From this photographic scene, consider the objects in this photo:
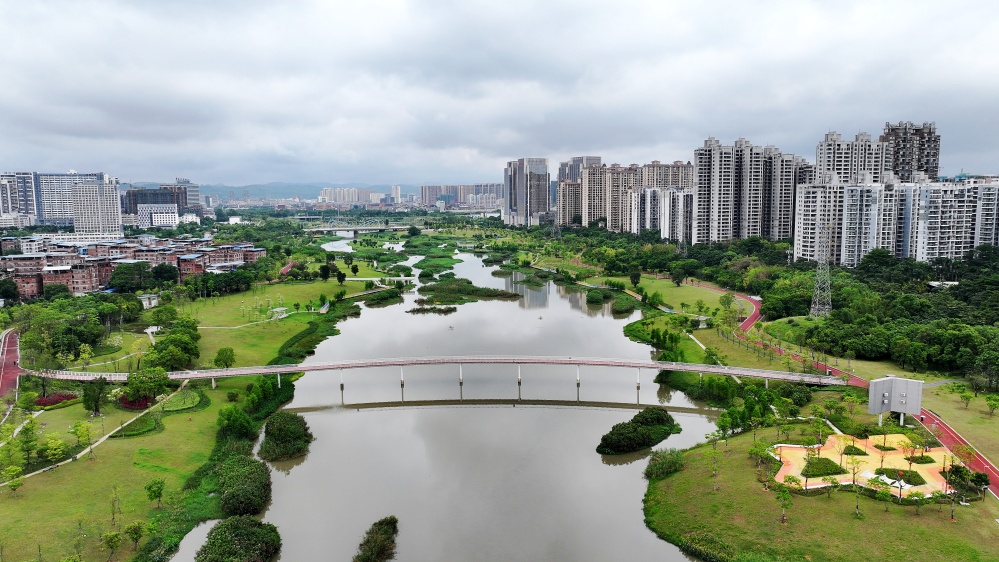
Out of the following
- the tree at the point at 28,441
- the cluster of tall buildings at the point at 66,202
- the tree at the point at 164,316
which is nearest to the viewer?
the tree at the point at 28,441

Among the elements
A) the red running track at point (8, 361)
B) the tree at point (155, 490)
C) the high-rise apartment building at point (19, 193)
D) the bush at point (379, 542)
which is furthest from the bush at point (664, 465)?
the high-rise apartment building at point (19, 193)

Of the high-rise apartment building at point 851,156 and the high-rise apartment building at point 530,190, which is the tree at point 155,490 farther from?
the high-rise apartment building at point 530,190

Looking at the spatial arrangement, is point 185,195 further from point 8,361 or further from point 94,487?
point 94,487

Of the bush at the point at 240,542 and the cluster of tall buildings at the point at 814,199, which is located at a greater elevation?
the cluster of tall buildings at the point at 814,199

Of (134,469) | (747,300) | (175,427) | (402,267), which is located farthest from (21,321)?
(747,300)

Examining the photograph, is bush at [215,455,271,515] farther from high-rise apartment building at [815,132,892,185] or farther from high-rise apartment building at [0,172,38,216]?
high-rise apartment building at [0,172,38,216]

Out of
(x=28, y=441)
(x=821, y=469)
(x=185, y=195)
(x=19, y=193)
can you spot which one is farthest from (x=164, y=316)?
(x=185, y=195)

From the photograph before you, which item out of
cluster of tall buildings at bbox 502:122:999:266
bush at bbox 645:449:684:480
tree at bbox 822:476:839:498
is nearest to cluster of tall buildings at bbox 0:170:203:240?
cluster of tall buildings at bbox 502:122:999:266
